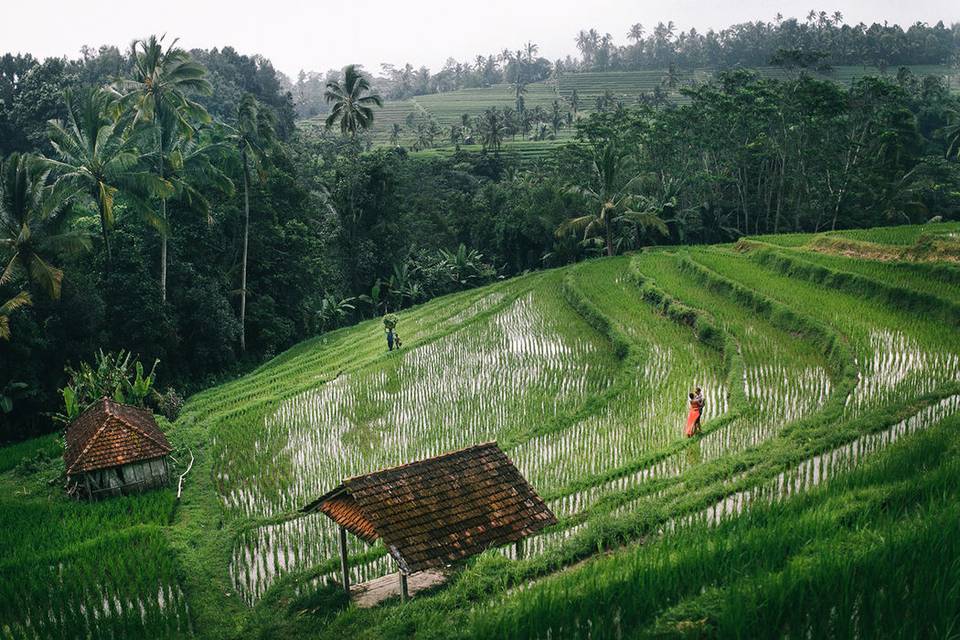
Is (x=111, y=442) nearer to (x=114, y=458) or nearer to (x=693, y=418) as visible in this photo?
(x=114, y=458)

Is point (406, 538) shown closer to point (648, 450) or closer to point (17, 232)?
point (648, 450)

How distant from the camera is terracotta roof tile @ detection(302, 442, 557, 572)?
23.6 feet

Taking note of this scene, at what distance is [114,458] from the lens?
11.5 metres

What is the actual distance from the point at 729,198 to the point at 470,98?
71500 mm

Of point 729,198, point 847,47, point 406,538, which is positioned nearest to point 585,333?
point 406,538

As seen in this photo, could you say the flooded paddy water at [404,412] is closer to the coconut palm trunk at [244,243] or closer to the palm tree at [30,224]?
the palm tree at [30,224]

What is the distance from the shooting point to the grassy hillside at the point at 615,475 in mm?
5309

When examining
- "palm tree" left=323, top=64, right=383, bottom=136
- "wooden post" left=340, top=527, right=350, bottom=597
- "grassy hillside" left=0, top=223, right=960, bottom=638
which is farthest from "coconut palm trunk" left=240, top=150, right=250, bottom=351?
"wooden post" left=340, top=527, right=350, bottom=597

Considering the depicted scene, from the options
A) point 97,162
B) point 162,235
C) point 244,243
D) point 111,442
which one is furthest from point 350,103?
point 111,442

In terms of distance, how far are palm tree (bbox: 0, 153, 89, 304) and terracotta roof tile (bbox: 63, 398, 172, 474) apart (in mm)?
6227

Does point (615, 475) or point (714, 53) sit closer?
point (615, 475)

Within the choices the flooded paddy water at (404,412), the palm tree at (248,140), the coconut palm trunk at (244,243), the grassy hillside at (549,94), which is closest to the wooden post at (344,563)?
the flooded paddy water at (404,412)

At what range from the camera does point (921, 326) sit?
1384 centimetres

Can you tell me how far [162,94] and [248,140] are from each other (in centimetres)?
296
